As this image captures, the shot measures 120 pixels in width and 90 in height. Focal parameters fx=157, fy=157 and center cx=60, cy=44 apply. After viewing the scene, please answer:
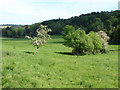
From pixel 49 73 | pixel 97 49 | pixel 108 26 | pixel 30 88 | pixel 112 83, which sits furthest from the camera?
pixel 108 26

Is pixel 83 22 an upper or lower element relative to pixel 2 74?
upper

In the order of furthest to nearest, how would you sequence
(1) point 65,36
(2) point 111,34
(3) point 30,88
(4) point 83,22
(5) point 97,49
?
(4) point 83,22 < (2) point 111,34 < (5) point 97,49 < (1) point 65,36 < (3) point 30,88

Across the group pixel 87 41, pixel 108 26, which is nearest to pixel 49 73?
pixel 87 41

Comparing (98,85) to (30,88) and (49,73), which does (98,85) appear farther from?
(30,88)

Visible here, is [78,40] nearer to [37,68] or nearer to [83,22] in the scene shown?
[37,68]

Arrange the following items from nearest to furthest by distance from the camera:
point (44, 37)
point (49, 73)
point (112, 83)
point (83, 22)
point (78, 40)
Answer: point (112, 83), point (49, 73), point (44, 37), point (78, 40), point (83, 22)

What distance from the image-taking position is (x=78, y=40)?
35.1 meters

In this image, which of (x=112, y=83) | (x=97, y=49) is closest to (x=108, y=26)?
(x=97, y=49)

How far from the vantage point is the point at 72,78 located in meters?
11.0

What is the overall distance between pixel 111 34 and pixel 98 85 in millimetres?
94154

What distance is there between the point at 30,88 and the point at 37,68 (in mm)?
3383

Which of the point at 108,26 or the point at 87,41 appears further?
the point at 108,26

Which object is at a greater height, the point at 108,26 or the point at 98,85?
the point at 108,26

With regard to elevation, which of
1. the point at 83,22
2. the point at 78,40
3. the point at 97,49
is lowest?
the point at 97,49
